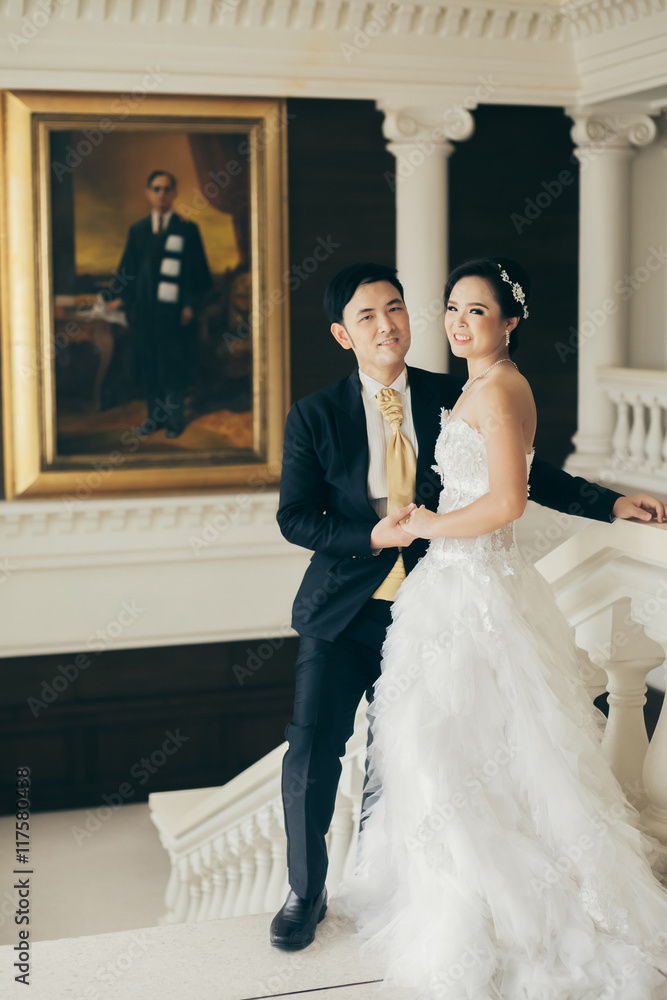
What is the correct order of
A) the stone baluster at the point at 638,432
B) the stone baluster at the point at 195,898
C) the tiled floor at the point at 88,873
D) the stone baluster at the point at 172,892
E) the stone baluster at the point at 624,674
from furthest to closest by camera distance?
the stone baluster at the point at 638,432
the tiled floor at the point at 88,873
the stone baluster at the point at 172,892
the stone baluster at the point at 195,898
the stone baluster at the point at 624,674

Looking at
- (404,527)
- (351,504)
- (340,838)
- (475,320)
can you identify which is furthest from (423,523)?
(340,838)

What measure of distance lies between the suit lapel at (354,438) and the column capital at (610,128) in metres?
4.05

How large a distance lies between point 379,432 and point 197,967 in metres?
1.30

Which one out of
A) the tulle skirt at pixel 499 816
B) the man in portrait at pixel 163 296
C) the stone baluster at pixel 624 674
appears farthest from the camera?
the man in portrait at pixel 163 296

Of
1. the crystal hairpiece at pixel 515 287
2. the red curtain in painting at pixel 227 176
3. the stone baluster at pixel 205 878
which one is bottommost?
the stone baluster at pixel 205 878

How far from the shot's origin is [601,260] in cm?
612

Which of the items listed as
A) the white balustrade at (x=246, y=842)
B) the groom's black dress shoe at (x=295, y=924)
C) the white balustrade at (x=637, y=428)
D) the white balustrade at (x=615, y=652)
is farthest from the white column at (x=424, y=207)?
the groom's black dress shoe at (x=295, y=924)

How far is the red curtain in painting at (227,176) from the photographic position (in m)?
5.68

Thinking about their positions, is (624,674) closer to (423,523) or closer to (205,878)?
(423,523)

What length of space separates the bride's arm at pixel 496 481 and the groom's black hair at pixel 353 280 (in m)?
0.43

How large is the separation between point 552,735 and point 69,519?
13.1 ft

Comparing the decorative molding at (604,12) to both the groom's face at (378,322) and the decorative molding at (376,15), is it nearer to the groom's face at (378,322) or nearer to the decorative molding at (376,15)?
the decorative molding at (376,15)

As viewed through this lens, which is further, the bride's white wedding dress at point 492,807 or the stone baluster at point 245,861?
the stone baluster at point 245,861

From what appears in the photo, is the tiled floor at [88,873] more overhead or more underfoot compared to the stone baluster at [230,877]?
more underfoot
